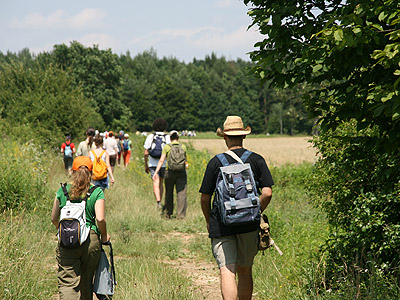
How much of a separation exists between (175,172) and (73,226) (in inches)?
237

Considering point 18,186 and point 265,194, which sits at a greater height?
point 265,194

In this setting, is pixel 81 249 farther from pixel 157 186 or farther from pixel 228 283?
pixel 157 186

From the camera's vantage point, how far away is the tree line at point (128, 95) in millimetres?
24797

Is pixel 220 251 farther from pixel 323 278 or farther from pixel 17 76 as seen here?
pixel 17 76

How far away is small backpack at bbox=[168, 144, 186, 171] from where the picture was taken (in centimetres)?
1012

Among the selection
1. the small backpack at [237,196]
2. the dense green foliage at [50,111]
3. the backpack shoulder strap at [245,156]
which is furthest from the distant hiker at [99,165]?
the dense green foliage at [50,111]

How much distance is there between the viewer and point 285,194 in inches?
509

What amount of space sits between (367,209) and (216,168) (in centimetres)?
145

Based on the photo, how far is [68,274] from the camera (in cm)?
439

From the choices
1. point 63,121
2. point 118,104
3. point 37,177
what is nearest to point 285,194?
point 37,177

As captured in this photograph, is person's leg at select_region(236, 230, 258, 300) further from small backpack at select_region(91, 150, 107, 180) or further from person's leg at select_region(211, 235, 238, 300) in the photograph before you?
small backpack at select_region(91, 150, 107, 180)

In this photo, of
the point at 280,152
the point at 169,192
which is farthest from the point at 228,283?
the point at 280,152

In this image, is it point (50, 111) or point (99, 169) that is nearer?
point (99, 169)

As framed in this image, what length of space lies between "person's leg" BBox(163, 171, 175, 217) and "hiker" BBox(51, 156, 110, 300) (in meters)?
5.67
